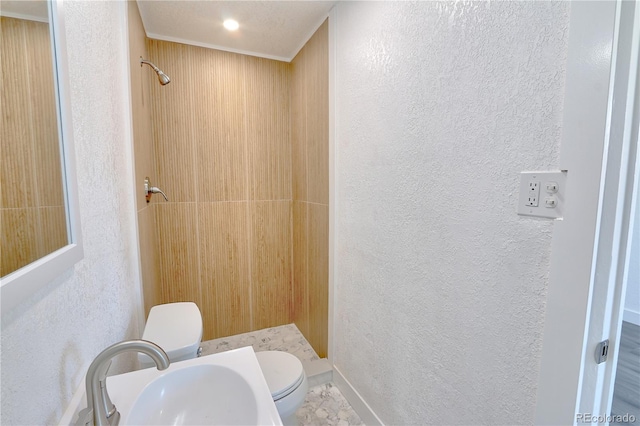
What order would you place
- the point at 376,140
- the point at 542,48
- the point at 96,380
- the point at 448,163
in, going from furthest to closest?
the point at 376,140, the point at 448,163, the point at 542,48, the point at 96,380

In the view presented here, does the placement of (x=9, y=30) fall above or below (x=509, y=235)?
above

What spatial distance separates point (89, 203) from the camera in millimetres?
723

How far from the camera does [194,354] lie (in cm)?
117

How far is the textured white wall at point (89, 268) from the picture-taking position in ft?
1.41

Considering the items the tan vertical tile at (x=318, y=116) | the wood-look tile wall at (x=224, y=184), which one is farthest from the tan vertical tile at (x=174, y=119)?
the tan vertical tile at (x=318, y=116)

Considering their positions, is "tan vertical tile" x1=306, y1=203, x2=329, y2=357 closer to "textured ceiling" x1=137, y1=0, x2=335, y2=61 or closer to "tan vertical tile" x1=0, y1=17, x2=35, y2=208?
"textured ceiling" x1=137, y1=0, x2=335, y2=61

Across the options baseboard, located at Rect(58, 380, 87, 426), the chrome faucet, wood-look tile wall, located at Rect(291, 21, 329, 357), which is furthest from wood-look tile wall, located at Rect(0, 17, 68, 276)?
wood-look tile wall, located at Rect(291, 21, 329, 357)

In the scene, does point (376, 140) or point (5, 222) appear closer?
point (5, 222)

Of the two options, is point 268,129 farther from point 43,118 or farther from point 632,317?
point 632,317

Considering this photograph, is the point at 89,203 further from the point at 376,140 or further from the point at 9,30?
the point at 376,140

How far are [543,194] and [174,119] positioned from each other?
7.23 feet

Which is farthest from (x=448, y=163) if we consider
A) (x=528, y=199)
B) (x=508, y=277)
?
(x=508, y=277)

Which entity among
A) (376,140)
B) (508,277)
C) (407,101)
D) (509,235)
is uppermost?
(407,101)

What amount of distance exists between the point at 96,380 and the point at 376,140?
1.27 m
